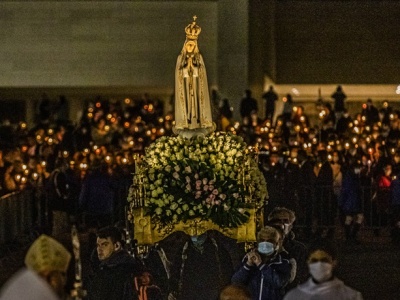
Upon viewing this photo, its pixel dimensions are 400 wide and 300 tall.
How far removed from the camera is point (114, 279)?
533 inches

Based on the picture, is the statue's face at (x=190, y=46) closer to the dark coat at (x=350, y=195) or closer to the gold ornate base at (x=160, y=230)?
the gold ornate base at (x=160, y=230)

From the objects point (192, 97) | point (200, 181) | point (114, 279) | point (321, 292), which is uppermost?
point (192, 97)

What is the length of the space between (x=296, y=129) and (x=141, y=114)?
519cm

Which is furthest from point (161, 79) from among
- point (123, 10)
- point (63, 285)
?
point (63, 285)

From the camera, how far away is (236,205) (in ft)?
54.6

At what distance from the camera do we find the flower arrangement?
54.3ft

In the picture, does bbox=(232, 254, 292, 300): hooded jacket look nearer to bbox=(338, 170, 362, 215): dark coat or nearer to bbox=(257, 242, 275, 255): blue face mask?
bbox=(257, 242, 275, 255): blue face mask

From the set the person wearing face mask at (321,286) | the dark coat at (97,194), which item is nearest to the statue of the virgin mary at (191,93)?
the dark coat at (97,194)

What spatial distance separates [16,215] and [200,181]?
6.36 m

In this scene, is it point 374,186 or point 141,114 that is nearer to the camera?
point 374,186

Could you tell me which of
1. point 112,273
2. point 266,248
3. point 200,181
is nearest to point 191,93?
point 200,181

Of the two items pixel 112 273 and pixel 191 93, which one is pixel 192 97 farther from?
pixel 112 273

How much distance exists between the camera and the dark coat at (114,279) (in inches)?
532

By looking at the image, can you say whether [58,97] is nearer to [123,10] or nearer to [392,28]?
[123,10]
